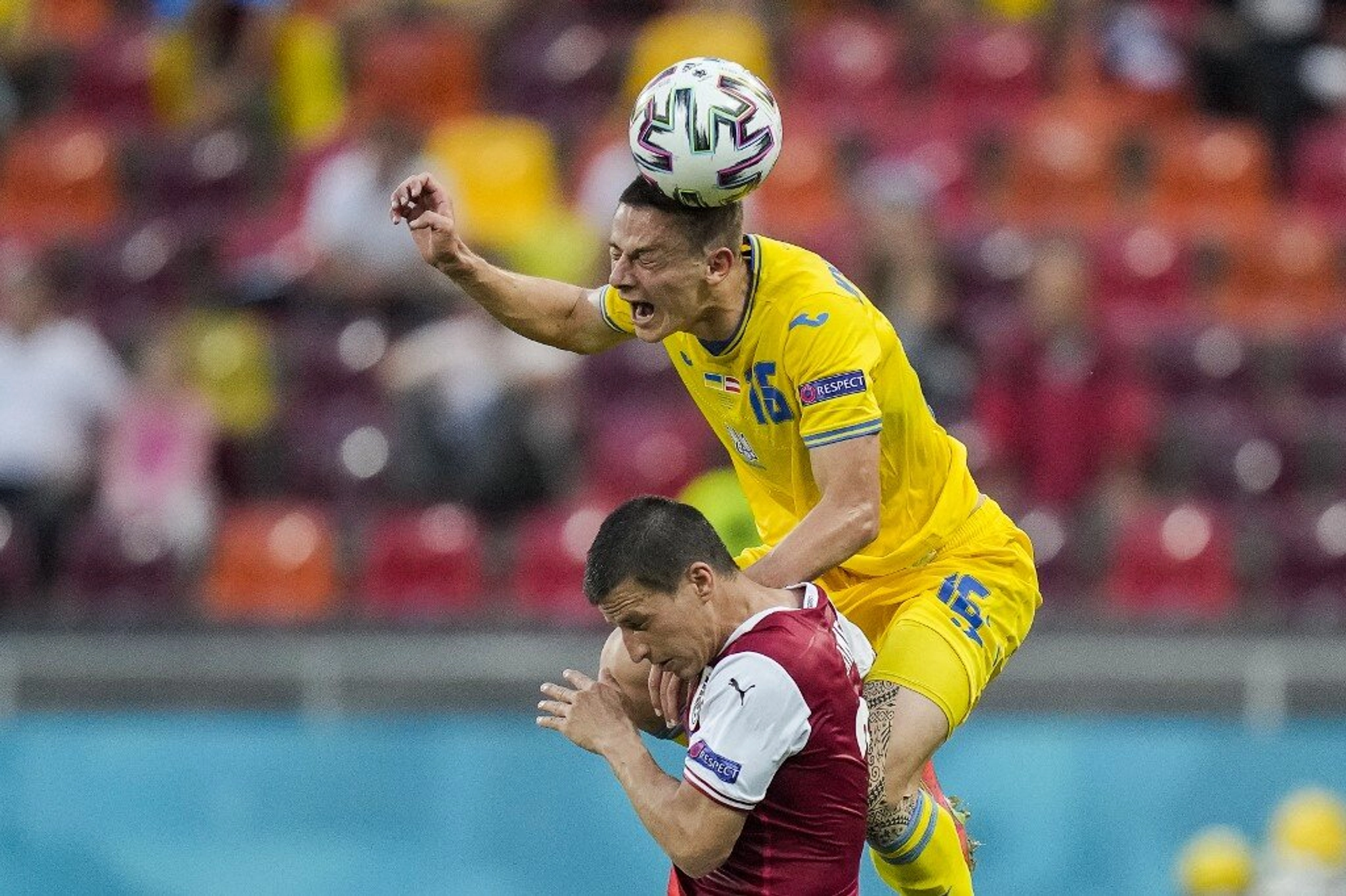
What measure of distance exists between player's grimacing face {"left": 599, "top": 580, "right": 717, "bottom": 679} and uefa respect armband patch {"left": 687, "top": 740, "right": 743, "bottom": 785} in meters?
0.20

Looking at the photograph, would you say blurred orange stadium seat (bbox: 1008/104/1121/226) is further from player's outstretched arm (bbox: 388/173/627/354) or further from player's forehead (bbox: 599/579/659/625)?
player's forehead (bbox: 599/579/659/625)

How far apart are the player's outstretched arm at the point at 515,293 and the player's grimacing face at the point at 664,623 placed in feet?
4.35

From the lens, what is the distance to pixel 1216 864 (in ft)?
30.9

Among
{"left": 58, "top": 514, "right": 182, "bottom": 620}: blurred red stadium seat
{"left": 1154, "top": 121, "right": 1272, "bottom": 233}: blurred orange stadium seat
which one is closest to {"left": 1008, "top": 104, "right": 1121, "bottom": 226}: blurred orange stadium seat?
{"left": 1154, "top": 121, "right": 1272, "bottom": 233}: blurred orange stadium seat

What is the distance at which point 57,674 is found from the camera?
10273mm

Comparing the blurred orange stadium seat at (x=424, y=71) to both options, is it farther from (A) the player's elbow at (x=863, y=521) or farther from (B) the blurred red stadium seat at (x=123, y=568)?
(A) the player's elbow at (x=863, y=521)

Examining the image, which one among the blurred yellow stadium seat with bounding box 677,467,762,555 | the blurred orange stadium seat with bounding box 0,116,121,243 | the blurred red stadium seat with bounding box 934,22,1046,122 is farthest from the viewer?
the blurred orange stadium seat with bounding box 0,116,121,243

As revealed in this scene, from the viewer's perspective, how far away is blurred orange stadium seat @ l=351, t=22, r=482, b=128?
44.9 ft

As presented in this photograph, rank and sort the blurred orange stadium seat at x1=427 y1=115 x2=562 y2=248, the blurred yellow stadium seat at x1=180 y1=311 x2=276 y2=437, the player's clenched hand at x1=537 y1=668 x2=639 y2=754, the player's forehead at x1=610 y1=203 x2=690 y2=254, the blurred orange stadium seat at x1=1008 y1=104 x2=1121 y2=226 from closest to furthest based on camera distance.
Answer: the player's clenched hand at x1=537 y1=668 x2=639 y2=754 → the player's forehead at x1=610 y1=203 x2=690 y2=254 → the blurred yellow stadium seat at x1=180 y1=311 x2=276 y2=437 → the blurred orange stadium seat at x1=1008 y1=104 x2=1121 y2=226 → the blurred orange stadium seat at x1=427 y1=115 x2=562 y2=248

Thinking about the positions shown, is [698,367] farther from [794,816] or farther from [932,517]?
[794,816]

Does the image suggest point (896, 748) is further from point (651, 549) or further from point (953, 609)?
point (651, 549)

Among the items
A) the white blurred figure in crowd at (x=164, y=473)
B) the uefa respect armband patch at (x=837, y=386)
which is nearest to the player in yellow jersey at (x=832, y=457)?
the uefa respect armband patch at (x=837, y=386)

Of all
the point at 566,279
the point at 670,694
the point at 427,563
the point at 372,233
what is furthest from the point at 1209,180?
the point at 670,694

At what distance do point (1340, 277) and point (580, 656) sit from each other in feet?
15.9
